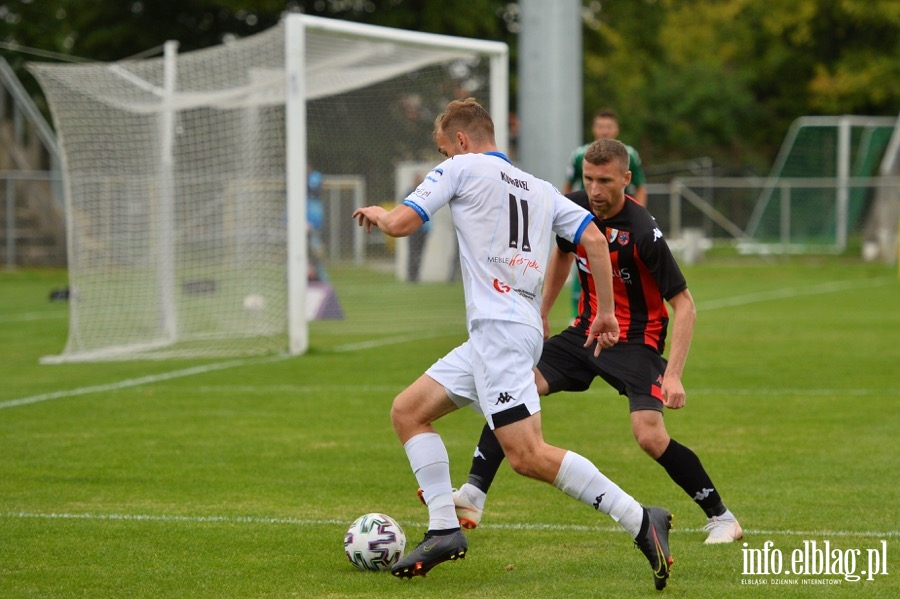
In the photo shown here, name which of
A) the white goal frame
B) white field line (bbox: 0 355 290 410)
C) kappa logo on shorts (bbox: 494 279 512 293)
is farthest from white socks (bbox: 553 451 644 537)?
the white goal frame

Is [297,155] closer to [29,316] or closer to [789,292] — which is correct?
[29,316]

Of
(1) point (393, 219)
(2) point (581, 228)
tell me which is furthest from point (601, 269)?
(1) point (393, 219)

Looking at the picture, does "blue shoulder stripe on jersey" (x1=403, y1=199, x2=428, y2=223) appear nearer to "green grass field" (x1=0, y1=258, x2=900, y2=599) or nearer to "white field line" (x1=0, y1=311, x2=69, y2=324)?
"green grass field" (x1=0, y1=258, x2=900, y2=599)

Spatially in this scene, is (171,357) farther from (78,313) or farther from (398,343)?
(398,343)

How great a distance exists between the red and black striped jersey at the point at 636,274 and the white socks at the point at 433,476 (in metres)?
1.20

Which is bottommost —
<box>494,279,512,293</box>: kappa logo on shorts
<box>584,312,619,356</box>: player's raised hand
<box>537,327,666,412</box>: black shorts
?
<box>537,327,666,412</box>: black shorts

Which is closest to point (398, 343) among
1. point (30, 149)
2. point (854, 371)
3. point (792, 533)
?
point (854, 371)

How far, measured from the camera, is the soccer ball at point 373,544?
5.57 metres

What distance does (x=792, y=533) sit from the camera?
20.4 ft

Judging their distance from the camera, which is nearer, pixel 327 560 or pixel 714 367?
pixel 327 560

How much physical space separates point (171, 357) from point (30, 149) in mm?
20726

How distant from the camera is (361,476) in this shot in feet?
25.5

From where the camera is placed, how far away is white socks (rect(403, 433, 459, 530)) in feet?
18.1

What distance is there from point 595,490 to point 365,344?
412 inches
